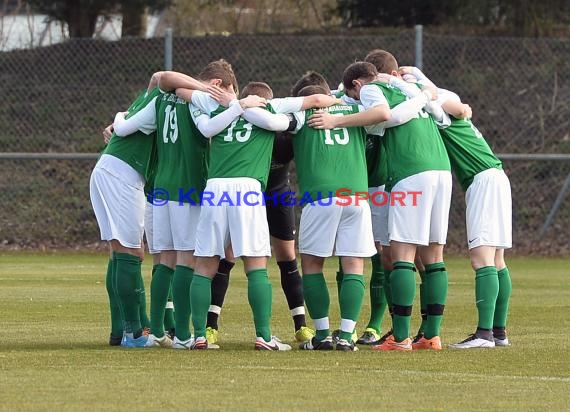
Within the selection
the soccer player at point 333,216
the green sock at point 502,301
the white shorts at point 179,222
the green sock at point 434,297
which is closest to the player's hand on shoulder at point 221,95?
the soccer player at point 333,216

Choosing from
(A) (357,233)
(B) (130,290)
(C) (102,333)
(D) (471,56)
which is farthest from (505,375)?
(D) (471,56)

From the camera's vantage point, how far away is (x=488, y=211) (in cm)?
991

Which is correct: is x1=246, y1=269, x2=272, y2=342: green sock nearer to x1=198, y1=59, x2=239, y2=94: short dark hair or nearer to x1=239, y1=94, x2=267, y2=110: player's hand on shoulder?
x1=239, y1=94, x2=267, y2=110: player's hand on shoulder

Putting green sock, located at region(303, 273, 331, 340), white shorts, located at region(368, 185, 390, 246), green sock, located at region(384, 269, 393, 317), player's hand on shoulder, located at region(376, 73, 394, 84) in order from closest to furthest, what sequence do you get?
green sock, located at region(303, 273, 331, 340), player's hand on shoulder, located at region(376, 73, 394, 84), white shorts, located at region(368, 185, 390, 246), green sock, located at region(384, 269, 393, 317)

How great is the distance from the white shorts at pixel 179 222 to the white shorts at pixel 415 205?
1397mm

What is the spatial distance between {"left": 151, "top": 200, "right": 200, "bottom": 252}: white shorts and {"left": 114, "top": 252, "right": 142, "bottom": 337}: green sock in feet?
1.07

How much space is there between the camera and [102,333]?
35.0 feet

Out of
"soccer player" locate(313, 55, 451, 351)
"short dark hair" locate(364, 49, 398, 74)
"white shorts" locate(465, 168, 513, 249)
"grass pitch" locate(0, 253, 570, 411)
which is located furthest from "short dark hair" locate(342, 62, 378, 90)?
"grass pitch" locate(0, 253, 570, 411)

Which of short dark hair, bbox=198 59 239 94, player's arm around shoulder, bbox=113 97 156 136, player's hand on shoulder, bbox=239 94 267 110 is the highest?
short dark hair, bbox=198 59 239 94

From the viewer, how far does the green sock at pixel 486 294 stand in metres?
9.77

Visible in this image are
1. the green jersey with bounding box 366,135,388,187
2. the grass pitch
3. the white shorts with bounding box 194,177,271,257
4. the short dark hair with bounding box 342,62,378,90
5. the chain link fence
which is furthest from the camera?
the chain link fence

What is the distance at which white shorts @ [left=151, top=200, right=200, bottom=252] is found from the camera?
378 inches

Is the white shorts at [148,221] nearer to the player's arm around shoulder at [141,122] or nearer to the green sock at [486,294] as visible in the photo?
the player's arm around shoulder at [141,122]

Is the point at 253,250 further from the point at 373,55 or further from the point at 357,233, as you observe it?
the point at 373,55
